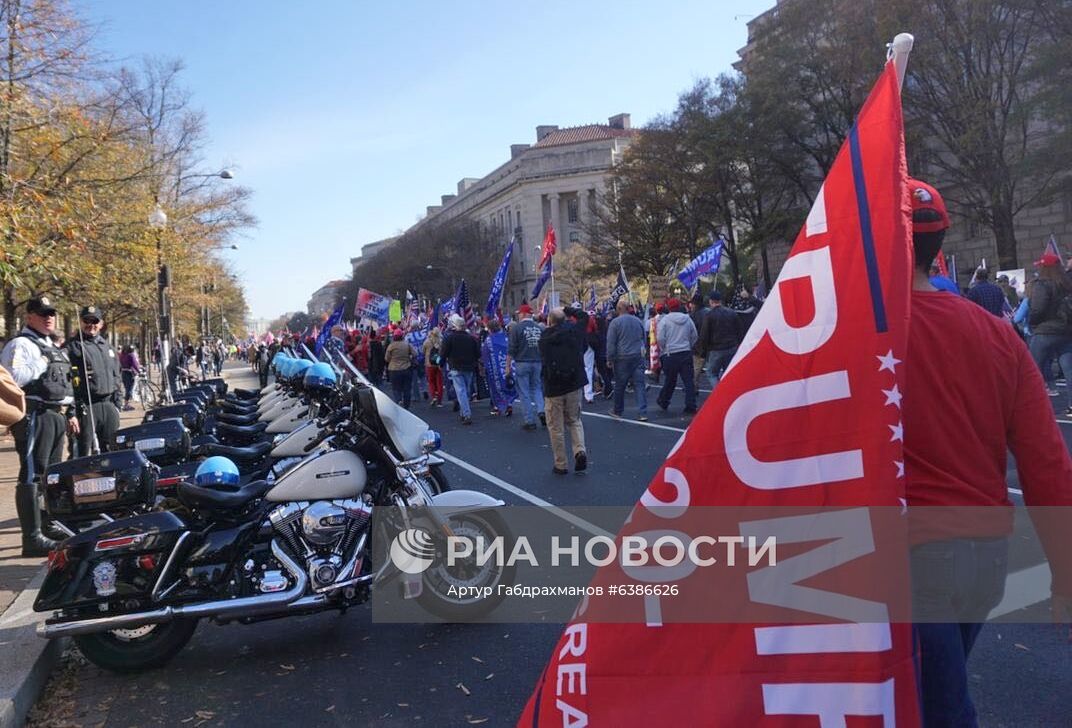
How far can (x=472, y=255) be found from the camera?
84688 millimetres

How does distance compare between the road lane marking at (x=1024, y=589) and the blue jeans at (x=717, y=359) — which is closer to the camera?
the road lane marking at (x=1024, y=589)

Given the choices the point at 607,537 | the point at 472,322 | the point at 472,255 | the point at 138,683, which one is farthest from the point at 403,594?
the point at 472,255

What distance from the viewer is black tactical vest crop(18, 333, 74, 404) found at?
23.5 ft

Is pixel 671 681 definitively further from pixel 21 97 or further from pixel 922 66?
pixel 922 66

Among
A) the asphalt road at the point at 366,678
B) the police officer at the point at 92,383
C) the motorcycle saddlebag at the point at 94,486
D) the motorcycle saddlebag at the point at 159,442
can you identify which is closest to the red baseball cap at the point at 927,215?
the asphalt road at the point at 366,678

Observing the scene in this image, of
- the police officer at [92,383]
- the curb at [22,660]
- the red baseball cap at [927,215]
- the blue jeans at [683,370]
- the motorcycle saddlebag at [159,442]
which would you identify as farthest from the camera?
the blue jeans at [683,370]

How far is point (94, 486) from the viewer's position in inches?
210

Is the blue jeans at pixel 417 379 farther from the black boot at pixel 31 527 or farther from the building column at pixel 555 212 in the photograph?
the building column at pixel 555 212

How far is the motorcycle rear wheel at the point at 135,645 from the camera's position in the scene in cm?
468

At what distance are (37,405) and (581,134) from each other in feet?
320

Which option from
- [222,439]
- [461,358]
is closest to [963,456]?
[222,439]

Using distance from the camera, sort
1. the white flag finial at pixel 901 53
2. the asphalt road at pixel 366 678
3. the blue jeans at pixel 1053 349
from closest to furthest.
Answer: the white flag finial at pixel 901 53 < the asphalt road at pixel 366 678 < the blue jeans at pixel 1053 349

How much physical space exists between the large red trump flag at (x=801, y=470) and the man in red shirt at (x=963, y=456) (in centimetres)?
27

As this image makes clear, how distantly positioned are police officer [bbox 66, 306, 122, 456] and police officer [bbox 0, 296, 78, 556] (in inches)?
32.1
